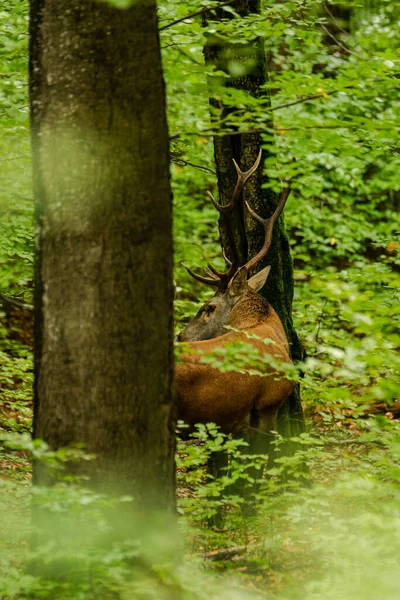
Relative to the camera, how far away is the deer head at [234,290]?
7.54 meters

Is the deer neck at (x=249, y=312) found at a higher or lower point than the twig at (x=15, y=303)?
lower

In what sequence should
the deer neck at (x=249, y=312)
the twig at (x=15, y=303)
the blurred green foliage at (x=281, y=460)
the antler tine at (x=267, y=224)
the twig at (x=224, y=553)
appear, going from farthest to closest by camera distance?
the antler tine at (x=267, y=224)
the deer neck at (x=249, y=312)
the twig at (x=224, y=553)
the twig at (x=15, y=303)
the blurred green foliage at (x=281, y=460)

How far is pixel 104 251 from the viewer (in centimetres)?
361

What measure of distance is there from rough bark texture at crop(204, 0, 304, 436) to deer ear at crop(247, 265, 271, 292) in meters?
0.31

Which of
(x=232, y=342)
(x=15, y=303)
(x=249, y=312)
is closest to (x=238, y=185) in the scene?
(x=249, y=312)

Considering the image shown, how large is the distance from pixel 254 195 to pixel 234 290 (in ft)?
3.81

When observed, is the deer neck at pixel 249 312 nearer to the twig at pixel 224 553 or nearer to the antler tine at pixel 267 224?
the antler tine at pixel 267 224

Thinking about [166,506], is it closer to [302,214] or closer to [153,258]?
[153,258]

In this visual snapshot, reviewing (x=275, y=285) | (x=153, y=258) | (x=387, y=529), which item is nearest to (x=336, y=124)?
(x=153, y=258)

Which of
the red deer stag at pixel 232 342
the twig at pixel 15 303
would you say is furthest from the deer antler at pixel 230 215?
the twig at pixel 15 303

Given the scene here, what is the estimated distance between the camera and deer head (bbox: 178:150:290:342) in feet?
24.7

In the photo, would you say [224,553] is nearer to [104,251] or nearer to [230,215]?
[104,251]

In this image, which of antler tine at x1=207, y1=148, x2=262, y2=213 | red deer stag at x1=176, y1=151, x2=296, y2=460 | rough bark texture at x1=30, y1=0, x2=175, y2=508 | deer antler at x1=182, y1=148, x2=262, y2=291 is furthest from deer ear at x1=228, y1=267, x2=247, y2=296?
rough bark texture at x1=30, y1=0, x2=175, y2=508

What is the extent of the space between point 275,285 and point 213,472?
7.23 feet
